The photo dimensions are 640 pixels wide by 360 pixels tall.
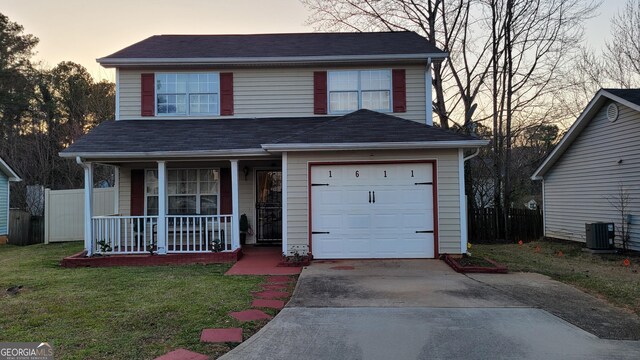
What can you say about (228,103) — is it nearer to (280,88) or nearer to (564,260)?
(280,88)

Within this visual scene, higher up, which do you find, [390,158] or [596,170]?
[390,158]

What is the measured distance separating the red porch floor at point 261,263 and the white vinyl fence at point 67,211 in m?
6.45

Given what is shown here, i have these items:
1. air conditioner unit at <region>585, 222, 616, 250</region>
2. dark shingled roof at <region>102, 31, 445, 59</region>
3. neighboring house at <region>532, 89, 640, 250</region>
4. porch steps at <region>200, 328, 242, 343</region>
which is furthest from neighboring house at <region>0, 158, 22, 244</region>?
neighboring house at <region>532, 89, 640, 250</region>

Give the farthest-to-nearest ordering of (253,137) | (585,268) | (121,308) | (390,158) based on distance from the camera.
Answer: (253,137)
(585,268)
(390,158)
(121,308)

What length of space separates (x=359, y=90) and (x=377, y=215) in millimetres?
4022

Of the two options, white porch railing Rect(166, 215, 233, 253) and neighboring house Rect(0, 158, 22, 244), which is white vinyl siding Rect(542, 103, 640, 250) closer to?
white porch railing Rect(166, 215, 233, 253)

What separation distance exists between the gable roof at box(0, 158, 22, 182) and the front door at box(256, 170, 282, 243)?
11.5 metres

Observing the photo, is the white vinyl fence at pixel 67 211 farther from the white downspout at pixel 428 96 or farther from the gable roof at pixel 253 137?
the white downspout at pixel 428 96

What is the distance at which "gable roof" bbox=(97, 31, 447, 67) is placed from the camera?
11195 mm

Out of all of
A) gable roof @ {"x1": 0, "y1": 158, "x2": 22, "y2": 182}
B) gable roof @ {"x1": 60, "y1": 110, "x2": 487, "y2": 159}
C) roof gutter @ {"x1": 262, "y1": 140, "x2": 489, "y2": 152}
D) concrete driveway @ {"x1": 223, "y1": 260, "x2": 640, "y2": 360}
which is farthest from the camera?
gable roof @ {"x1": 0, "y1": 158, "x2": 22, "y2": 182}

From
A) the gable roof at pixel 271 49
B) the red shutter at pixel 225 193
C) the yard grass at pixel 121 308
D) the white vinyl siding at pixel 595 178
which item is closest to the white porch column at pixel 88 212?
the yard grass at pixel 121 308

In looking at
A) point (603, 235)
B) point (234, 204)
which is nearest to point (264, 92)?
point (234, 204)

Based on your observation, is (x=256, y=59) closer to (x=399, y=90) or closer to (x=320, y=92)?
(x=320, y=92)

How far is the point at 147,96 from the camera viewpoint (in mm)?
11461
